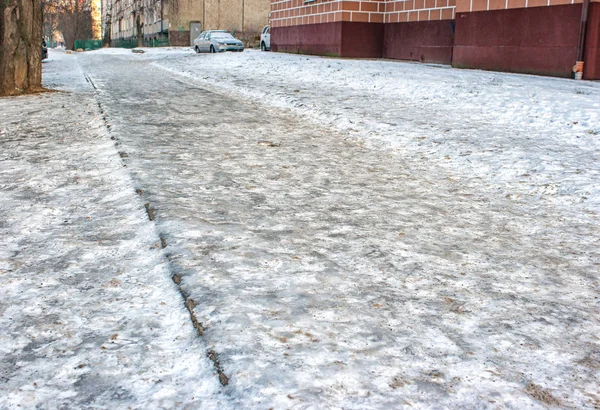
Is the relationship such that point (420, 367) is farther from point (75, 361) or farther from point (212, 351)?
point (75, 361)

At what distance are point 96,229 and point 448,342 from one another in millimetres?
1866

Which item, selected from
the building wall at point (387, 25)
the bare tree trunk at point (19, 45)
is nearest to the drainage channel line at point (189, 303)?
the bare tree trunk at point (19, 45)

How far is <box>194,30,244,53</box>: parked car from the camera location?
29.8 m

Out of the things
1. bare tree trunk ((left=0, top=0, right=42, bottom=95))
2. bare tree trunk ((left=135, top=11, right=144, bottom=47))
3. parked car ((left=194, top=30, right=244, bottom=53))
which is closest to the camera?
bare tree trunk ((left=0, top=0, right=42, bottom=95))

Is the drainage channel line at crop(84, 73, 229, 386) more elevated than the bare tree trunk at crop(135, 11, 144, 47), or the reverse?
the bare tree trunk at crop(135, 11, 144, 47)

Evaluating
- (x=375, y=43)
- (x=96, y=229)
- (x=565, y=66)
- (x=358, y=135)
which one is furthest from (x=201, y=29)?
(x=96, y=229)

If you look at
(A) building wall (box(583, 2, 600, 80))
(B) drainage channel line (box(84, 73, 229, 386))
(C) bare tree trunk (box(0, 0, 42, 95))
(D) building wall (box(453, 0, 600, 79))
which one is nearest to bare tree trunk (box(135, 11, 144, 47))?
(D) building wall (box(453, 0, 600, 79))

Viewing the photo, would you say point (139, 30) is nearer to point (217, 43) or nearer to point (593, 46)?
point (217, 43)

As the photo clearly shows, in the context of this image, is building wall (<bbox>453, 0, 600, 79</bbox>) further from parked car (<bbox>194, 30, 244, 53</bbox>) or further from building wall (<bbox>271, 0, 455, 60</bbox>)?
parked car (<bbox>194, 30, 244, 53</bbox>)

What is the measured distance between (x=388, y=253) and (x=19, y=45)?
8838mm

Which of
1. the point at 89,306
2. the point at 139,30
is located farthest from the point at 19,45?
the point at 139,30

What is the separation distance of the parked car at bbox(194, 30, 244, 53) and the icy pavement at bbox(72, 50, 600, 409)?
24.4 metres

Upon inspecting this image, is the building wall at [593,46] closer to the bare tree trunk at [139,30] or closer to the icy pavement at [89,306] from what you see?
the icy pavement at [89,306]

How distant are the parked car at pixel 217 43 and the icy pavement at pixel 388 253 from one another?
2437 centimetres
